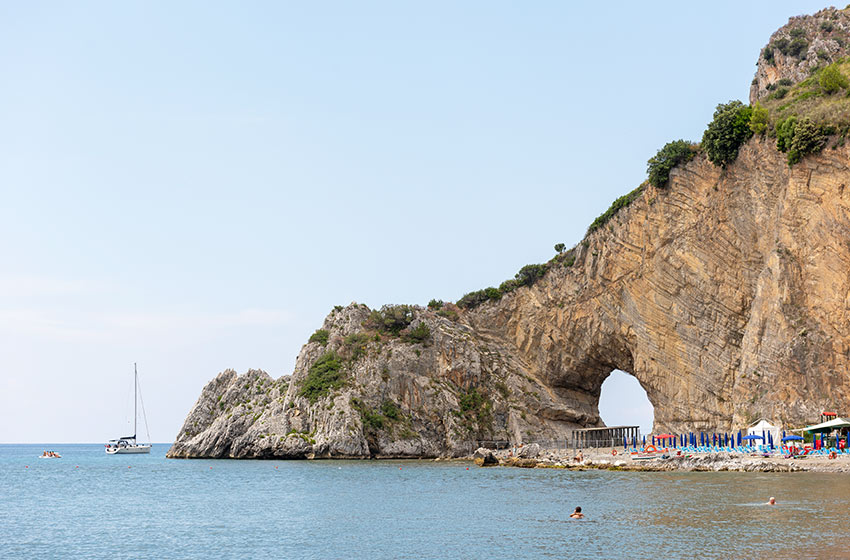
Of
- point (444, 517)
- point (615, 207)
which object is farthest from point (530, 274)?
point (444, 517)

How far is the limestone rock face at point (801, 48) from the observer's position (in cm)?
7588

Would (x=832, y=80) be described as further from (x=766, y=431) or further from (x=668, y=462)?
(x=668, y=462)

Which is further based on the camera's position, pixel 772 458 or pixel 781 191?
pixel 781 191

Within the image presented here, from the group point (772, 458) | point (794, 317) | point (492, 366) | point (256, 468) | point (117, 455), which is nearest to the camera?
point (772, 458)

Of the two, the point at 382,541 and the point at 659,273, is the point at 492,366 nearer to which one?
the point at 659,273

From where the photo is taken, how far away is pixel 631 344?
79125 millimetres

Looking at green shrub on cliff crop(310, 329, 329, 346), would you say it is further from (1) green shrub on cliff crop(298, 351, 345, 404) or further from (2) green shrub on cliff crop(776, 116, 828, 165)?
(2) green shrub on cliff crop(776, 116, 828, 165)

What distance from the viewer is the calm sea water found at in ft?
90.7

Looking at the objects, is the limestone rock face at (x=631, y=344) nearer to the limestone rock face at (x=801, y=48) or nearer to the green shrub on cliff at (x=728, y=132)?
the green shrub on cliff at (x=728, y=132)

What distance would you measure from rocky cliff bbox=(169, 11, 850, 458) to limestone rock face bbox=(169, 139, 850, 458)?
0.14 metres

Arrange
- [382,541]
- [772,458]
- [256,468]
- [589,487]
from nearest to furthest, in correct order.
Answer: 1. [382,541]
2. [589,487]
3. [772,458]
4. [256,468]

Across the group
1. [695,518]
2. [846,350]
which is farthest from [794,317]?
[695,518]

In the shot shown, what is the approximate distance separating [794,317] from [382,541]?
41.7 meters

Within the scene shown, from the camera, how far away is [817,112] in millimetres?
61250
